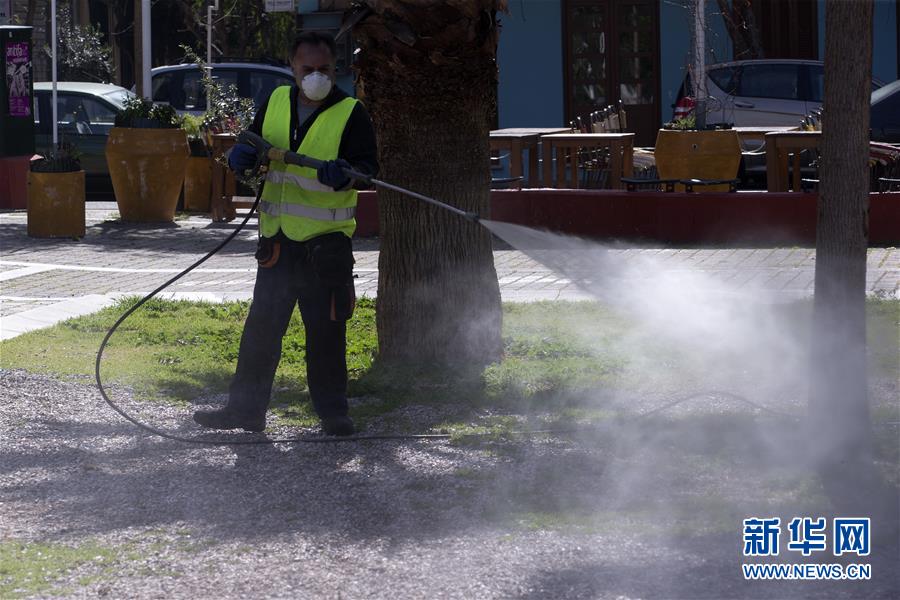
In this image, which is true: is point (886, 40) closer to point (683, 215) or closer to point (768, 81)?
point (768, 81)

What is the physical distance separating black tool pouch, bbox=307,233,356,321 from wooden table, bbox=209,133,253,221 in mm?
9119

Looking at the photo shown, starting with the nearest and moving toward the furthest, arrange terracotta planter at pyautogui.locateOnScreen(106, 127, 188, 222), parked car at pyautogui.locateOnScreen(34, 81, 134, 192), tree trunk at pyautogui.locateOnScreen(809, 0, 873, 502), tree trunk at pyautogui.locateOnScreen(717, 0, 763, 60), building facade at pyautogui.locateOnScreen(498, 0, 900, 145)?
tree trunk at pyautogui.locateOnScreen(809, 0, 873, 502) → terracotta planter at pyautogui.locateOnScreen(106, 127, 188, 222) → parked car at pyautogui.locateOnScreen(34, 81, 134, 192) → tree trunk at pyautogui.locateOnScreen(717, 0, 763, 60) → building facade at pyautogui.locateOnScreen(498, 0, 900, 145)

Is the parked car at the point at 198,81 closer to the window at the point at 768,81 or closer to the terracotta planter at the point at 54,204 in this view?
the terracotta planter at the point at 54,204

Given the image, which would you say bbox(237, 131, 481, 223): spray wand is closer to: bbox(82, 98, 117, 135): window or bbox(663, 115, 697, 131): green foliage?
bbox(663, 115, 697, 131): green foliage

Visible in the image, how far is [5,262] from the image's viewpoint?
12156mm

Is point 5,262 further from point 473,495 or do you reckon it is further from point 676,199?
point 473,495

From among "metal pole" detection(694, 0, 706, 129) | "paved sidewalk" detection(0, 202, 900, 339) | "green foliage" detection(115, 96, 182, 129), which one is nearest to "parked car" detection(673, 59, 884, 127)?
"metal pole" detection(694, 0, 706, 129)

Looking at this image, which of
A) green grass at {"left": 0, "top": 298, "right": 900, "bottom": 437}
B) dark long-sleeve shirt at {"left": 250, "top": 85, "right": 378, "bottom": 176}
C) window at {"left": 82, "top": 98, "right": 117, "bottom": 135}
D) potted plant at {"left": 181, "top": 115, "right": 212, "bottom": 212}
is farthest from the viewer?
window at {"left": 82, "top": 98, "right": 117, "bottom": 135}

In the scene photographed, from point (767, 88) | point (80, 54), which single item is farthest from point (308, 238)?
point (80, 54)

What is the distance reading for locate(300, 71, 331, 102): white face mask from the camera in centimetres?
603

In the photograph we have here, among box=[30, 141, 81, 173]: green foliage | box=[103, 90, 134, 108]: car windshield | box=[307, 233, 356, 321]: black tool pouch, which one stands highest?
box=[103, 90, 134, 108]: car windshield

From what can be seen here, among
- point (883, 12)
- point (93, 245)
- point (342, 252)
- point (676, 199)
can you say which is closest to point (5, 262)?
point (93, 245)

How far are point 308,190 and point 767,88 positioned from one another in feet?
47.9

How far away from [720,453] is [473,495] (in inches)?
43.0
